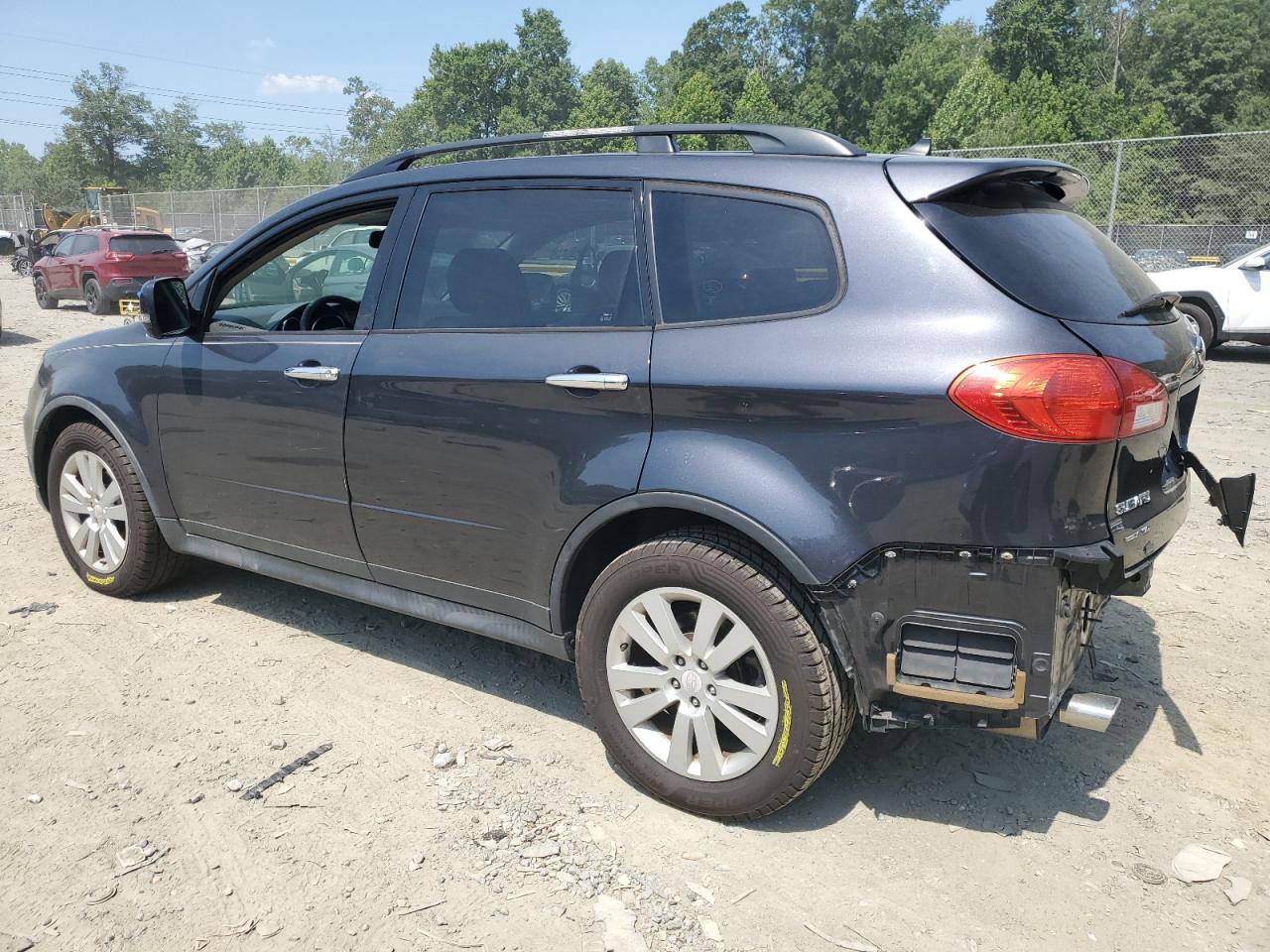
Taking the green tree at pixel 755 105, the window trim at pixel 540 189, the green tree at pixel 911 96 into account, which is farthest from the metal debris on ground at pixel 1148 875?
the green tree at pixel 755 105

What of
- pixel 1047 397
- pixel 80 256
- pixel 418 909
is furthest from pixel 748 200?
pixel 80 256

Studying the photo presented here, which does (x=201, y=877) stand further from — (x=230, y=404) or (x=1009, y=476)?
(x=1009, y=476)

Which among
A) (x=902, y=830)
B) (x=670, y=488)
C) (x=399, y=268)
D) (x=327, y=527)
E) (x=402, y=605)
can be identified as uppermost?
(x=399, y=268)

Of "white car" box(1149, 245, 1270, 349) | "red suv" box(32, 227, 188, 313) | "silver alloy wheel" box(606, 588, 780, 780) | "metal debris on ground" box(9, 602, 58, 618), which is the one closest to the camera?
"silver alloy wheel" box(606, 588, 780, 780)

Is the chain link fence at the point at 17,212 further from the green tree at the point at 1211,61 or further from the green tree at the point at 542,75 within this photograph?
the green tree at the point at 1211,61

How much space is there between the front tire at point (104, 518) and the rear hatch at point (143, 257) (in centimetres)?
1673

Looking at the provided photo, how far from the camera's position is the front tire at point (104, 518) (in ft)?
14.5

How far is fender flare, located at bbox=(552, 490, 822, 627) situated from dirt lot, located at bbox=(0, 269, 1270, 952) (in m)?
0.66

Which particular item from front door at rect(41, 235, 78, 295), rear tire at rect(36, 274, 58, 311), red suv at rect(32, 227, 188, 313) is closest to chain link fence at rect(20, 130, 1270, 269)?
red suv at rect(32, 227, 188, 313)

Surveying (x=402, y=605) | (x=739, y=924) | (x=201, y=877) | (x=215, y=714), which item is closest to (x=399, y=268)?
(x=402, y=605)

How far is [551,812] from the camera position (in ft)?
9.75

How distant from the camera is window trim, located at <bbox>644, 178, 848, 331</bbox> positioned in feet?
8.66

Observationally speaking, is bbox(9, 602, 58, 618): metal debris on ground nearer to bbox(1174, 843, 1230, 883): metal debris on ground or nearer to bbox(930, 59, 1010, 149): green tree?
bbox(1174, 843, 1230, 883): metal debris on ground

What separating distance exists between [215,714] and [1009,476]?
2795 millimetres
